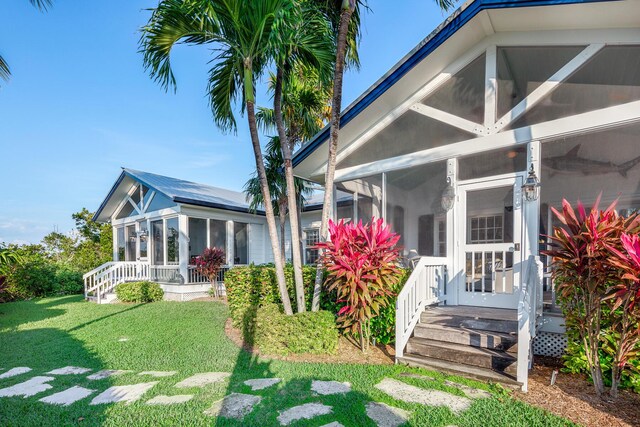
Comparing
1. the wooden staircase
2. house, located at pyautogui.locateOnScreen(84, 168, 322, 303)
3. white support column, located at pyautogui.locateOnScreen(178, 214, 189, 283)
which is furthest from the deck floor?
white support column, located at pyautogui.locateOnScreen(178, 214, 189, 283)

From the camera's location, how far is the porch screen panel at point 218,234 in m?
13.2

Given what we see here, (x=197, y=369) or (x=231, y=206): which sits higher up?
(x=231, y=206)

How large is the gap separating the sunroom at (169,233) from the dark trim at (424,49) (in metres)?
6.66

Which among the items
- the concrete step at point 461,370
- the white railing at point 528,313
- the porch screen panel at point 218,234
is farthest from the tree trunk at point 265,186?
the porch screen panel at point 218,234

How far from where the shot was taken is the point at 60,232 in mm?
19516

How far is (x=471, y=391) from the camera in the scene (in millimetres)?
3674

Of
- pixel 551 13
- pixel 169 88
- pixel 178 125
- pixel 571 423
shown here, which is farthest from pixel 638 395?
pixel 178 125

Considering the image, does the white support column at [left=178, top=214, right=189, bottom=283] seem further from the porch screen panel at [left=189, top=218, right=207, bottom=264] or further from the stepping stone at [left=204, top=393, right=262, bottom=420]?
the stepping stone at [left=204, top=393, right=262, bottom=420]

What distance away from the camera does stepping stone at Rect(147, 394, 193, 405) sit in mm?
3514

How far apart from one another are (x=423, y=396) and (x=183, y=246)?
1011 cm

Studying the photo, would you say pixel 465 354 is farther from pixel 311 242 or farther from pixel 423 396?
pixel 311 242

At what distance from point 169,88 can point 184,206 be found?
253 inches

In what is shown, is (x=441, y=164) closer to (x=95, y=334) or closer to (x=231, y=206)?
(x=95, y=334)

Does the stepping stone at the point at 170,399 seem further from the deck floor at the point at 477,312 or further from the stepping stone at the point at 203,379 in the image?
the deck floor at the point at 477,312
